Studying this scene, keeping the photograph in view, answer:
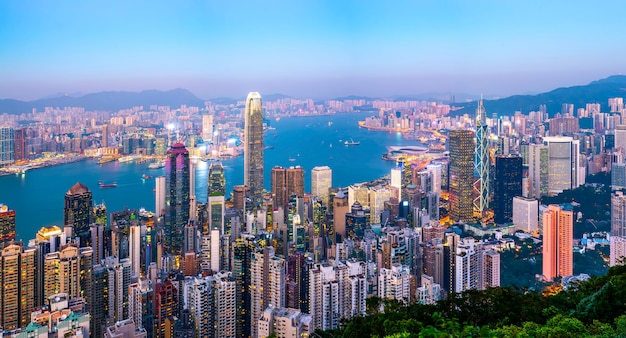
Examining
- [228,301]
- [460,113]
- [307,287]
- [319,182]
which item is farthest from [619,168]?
[228,301]

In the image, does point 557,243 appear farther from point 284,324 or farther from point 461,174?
point 284,324

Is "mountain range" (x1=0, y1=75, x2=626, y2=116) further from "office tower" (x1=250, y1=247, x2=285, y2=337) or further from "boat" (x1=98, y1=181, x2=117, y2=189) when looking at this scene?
"office tower" (x1=250, y1=247, x2=285, y2=337)

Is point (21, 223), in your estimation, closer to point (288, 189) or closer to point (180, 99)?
point (180, 99)

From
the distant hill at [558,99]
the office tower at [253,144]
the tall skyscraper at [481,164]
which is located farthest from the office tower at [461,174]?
the office tower at [253,144]

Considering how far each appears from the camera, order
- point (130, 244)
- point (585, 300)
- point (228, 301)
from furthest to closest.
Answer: point (130, 244) < point (228, 301) < point (585, 300)

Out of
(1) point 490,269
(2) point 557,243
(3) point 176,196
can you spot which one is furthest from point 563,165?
(3) point 176,196
